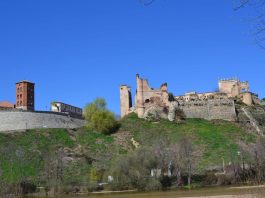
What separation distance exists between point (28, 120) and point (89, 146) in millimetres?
15384

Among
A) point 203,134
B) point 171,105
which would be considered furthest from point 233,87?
point 203,134

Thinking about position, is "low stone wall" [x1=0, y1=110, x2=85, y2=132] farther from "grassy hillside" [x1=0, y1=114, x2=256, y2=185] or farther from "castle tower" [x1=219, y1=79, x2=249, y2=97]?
"castle tower" [x1=219, y1=79, x2=249, y2=97]

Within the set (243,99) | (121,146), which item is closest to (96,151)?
(121,146)

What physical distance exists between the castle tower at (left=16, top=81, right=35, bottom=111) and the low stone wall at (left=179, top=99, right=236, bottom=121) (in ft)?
128

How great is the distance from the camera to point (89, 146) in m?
72.2

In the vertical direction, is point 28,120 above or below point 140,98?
below

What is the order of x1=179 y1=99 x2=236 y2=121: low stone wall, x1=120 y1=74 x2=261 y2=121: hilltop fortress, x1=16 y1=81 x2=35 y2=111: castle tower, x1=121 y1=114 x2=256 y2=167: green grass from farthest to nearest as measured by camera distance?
1. x1=16 y1=81 x2=35 y2=111: castle tower
2. x1=179 y1=99 x2=236 y2=121: low stone wall
3. x1=120 y1=74 x2=261 y2=121: hilltop fortress
4. x1=121 y1=114 x2=256 y2=167: green grass

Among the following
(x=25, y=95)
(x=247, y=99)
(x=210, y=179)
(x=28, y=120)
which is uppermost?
A: (x=25, y=95)

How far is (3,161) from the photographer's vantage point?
211 ft

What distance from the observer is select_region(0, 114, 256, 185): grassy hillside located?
62188 millimetres

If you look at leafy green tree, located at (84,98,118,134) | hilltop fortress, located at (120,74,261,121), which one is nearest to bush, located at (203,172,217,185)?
leafy green tree, located at (84,98,118,134)

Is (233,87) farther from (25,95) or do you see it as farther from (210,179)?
(210,179)

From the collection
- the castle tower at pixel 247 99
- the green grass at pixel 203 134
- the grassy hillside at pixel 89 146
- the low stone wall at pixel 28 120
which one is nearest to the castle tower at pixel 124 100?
the green grass at pixel 203 134

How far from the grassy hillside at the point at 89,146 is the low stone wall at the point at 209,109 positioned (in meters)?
2.92
